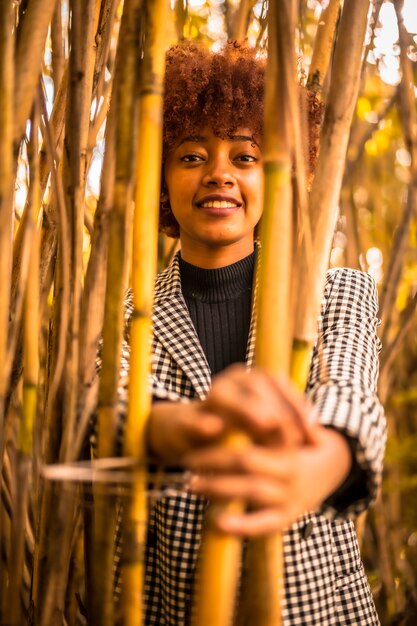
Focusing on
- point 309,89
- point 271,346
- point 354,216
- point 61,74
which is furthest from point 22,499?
point 354,216

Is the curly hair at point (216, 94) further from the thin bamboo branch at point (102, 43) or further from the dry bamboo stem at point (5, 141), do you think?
the dry bamboo stem at point (5, 141)

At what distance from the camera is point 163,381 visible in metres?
0.66

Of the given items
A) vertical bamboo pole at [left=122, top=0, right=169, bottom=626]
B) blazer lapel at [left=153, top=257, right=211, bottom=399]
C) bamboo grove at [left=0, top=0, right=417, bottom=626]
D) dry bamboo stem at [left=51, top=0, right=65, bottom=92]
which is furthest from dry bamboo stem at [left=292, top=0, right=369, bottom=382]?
dry bamboo stem at [left=51, top=0, right=65, bottom=92]

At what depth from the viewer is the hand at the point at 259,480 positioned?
288mm

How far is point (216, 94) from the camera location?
772 millimetres

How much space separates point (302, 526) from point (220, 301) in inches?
11.6

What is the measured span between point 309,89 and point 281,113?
0.50 m

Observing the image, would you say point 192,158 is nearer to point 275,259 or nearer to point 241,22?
point 241,22

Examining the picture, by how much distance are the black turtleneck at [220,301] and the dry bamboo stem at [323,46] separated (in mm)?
246

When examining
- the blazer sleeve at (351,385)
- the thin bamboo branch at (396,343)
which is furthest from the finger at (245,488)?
the thin bamboo branch at (396,343)

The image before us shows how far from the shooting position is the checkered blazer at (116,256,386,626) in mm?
594

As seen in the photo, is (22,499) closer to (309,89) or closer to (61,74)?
(61,74)

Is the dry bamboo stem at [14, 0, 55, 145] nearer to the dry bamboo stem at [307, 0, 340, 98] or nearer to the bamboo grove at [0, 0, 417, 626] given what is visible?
the bamboo grove at [0, 0, 417, 626]

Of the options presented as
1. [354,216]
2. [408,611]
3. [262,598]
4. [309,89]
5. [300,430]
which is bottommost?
[408,611]
